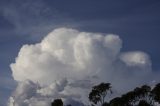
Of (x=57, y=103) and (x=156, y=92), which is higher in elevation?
(x=57, y=103)

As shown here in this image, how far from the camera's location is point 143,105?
183m

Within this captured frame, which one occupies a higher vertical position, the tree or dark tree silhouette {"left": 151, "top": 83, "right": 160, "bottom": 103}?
the tree

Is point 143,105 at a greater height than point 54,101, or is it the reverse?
point 54,101

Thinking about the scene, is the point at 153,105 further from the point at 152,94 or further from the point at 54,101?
the point at 54,101

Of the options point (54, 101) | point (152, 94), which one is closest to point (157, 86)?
point (152, 94)

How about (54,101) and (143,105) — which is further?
(54,101)

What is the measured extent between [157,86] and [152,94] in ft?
21.2

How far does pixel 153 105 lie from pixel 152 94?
4.80m

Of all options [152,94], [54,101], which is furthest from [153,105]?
[54,101]

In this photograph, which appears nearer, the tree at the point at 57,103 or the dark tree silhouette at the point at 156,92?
the dark tree silhouette at the point at 156,92

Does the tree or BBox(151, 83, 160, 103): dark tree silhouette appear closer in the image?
BBox(151, 83, 160, 103): dark tree silhouette

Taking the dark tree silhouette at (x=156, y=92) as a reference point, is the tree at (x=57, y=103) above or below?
above

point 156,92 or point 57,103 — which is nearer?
point 156,92

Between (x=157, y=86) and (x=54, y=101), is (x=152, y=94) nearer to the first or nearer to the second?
(x=157, y=86)
